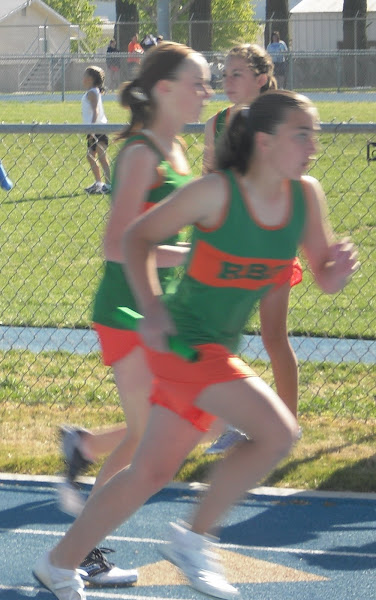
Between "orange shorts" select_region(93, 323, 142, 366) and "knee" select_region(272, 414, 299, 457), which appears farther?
"orange shorts" select_region(93, 323, 142, 366)

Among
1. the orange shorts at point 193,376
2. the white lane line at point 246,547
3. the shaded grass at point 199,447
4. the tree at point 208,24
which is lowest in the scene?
the tree at point 208,24

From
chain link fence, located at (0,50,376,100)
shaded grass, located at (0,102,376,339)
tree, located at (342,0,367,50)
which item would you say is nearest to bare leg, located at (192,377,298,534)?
shaded grass, located at (0,102,376,339)

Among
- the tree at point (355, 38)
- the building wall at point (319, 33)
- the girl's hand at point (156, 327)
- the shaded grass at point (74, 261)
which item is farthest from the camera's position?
the building wall at point (319, 33)

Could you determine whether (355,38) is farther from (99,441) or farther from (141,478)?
(141,478)

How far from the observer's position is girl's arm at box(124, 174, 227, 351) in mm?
3162

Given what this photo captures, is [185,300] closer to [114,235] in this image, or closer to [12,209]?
[114,235]

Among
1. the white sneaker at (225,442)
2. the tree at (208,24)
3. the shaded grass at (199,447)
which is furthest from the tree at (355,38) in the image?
the white sneaker at (225,442)

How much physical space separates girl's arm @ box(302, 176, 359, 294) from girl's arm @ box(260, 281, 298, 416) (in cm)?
141

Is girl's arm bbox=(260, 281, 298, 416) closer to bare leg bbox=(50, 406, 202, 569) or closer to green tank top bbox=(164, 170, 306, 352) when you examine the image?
green tank top bbox=(164, 170, 306, 352)

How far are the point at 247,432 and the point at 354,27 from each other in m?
35.6

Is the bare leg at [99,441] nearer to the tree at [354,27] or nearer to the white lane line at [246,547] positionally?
the white lane line at [246,547]

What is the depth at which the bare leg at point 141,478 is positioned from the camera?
3252mm

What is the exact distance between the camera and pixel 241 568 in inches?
166

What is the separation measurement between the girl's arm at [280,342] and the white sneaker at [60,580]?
183 cm
